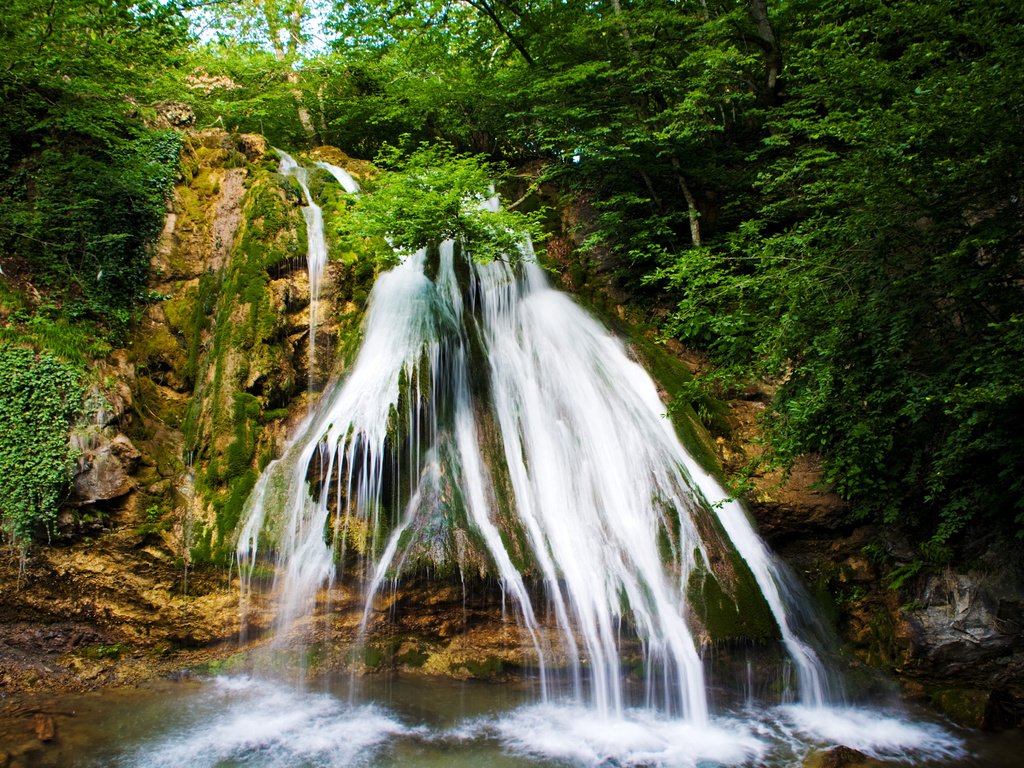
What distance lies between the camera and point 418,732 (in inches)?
202

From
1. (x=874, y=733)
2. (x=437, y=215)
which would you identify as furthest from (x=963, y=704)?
(x=437, y=215)

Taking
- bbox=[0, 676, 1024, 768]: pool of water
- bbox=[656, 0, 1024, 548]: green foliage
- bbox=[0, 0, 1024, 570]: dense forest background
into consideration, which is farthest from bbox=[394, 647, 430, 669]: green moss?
bbox=[656, 0, 1024, 548]: green foliage

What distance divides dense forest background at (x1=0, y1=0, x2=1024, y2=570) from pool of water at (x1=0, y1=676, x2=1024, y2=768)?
80.2 inches

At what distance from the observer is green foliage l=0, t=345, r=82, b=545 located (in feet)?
19.6

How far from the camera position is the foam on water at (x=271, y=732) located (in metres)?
4.72

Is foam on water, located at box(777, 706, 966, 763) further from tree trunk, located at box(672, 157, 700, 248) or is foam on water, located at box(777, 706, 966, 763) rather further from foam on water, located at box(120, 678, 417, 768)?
tree trunk, located at box(672, 157, 700, 248)

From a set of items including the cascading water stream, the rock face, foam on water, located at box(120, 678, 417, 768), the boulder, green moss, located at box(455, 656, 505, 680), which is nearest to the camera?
foam on water, located at box(120, 678, 417, 768)

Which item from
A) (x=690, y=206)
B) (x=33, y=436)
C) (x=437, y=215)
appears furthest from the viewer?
(x=690, y=206)

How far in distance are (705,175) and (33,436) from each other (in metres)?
11.0

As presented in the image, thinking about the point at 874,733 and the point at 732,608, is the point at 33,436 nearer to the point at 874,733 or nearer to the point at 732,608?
the point at 732,608

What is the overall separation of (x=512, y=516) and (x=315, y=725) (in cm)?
286

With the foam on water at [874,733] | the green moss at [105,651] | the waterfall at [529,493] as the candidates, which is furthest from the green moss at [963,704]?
the green moss at [105,651]

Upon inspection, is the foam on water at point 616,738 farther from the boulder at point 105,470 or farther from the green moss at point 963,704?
the boulder at point 105,470

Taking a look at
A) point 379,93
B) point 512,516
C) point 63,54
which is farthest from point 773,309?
point 379,93
